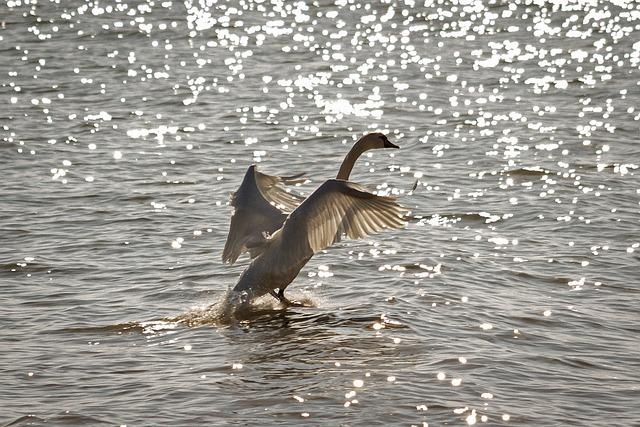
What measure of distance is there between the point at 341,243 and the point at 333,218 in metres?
2.69

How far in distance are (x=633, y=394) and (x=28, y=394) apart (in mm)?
4059

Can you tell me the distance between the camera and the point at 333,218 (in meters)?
10.6

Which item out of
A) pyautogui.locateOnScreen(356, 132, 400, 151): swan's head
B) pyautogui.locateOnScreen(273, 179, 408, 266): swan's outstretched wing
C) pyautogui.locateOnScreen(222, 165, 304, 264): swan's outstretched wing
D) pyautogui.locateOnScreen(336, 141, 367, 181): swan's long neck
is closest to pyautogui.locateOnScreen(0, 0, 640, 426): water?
pyautogui.locateOnScreen(222, 165, 304, 264): swan's outstretched wing

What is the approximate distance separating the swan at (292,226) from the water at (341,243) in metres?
0.35

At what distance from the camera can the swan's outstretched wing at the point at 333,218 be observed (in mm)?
10414

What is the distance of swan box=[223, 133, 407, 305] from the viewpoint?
34.3 feet

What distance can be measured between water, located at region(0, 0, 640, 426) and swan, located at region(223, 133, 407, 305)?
35 cm

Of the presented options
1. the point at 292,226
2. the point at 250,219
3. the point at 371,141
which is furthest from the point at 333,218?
the point at 371,141

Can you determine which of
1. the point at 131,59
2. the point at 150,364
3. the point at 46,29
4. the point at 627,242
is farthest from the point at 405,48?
the point at 150,364

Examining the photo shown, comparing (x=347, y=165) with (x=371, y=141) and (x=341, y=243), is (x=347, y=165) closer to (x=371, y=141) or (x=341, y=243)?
(x=371, y=141)

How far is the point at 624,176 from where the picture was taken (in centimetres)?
1567

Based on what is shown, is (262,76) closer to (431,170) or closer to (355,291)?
(431,170)

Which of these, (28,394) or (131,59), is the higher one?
(131,59)

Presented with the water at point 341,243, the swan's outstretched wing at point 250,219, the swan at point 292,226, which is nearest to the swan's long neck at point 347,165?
the swan's outstretched wing at point 250,219
